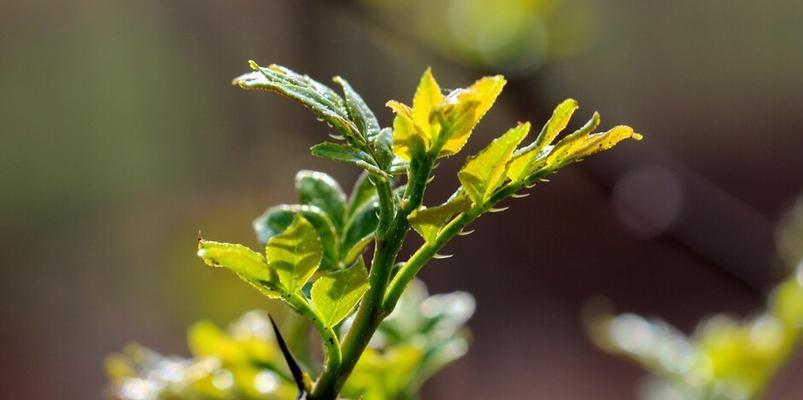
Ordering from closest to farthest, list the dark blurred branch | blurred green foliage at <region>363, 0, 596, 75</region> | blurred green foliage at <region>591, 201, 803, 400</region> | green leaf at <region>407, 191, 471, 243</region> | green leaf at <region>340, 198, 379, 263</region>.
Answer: green leaf at <region>407, 191, 471, 243</region> → green leaf at <region>340, 198, 379, 263</region> → blurred green foliage at <region>591, 201, 803, 400</region> → the dark blurred branch → blurred green foliage at <region>363, 0, 596, 75</region>

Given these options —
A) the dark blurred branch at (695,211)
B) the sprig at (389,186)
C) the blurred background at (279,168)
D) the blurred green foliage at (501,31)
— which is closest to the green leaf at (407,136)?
the sprig at (389,186)

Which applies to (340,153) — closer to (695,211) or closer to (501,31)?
(501,31)

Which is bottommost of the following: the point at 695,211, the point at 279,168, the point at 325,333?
the point at 325,333

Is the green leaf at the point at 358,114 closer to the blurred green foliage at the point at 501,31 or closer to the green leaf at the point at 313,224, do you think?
the green leaf at the point at 313,224

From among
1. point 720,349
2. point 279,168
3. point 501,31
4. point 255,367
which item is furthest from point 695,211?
point 279,168

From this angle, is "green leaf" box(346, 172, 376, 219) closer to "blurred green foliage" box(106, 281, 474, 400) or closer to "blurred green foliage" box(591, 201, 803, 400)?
"blurred green foliage" box(106, 281, 474, 400)

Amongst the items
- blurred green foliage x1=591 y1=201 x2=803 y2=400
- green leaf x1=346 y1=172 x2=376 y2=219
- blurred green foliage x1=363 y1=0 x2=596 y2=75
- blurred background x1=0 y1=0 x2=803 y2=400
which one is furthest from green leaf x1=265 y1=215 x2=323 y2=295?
blurred background x1=0 y1=0 x2=803 y2=400

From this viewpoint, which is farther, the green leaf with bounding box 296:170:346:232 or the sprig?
the green leaf with bounding box 296:170:346:232

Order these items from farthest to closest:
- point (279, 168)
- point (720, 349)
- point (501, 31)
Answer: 1. point (279, 168)
2. point (501, 31)
3. point (720, 349)
